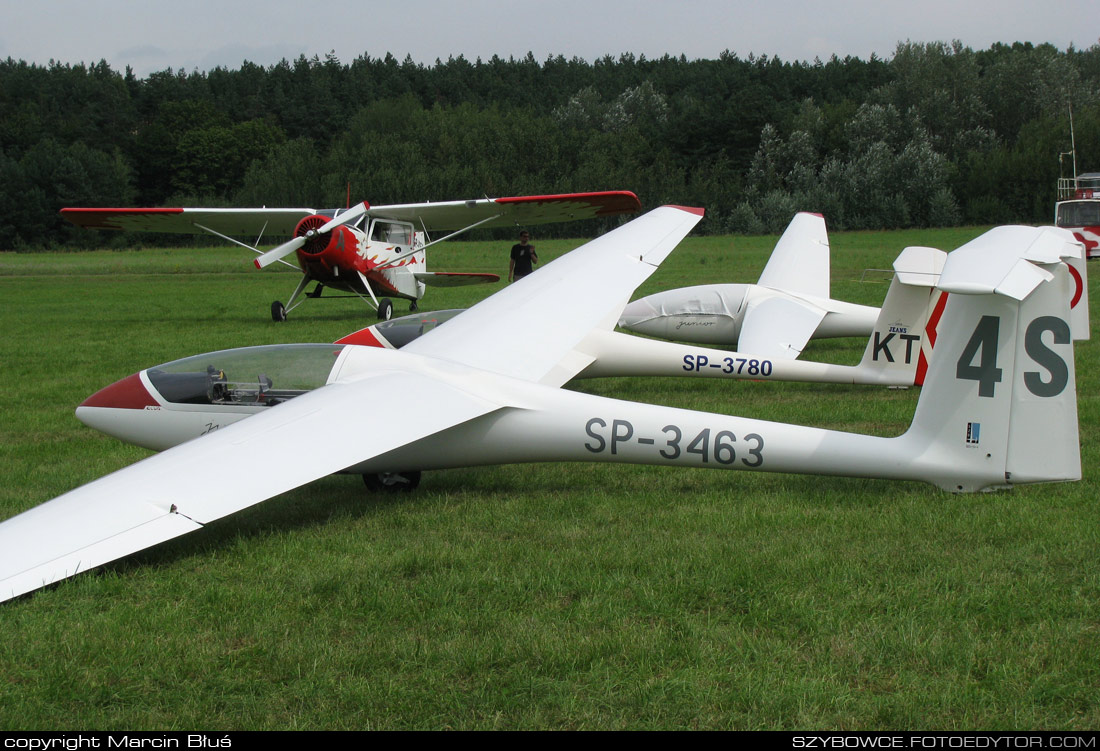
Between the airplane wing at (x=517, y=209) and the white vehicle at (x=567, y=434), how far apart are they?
1233 centimetres

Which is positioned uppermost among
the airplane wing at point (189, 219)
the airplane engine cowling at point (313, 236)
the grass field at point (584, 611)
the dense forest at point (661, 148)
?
the dense forest at point (661, 148)

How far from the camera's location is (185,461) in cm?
495

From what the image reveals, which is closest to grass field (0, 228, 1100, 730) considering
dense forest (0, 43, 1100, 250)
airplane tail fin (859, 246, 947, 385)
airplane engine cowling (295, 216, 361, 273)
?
airplane tail fin (859, 246, 947, 385)

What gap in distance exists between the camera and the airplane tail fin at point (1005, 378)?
4.88 m

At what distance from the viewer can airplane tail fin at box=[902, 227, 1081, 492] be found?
16.0ft

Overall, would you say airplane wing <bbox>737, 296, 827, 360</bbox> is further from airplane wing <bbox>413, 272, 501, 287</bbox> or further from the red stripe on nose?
airplane wing <bbox>413, 272, 501, 287</bbox>

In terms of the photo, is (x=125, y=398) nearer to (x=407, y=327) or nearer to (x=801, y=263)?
(x=407, y=327)

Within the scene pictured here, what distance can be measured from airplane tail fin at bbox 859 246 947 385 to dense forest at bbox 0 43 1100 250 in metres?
33.0

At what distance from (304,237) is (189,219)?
3.53 m

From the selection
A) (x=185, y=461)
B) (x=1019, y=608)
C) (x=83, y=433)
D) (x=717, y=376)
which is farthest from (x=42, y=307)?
(x=1019, y=608)

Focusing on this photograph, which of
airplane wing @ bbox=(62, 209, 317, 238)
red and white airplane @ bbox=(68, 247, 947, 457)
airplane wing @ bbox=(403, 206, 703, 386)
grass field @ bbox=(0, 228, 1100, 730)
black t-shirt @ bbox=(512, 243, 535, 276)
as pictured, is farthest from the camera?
airplane wing @ bbox=(62, 209, 317, 238)

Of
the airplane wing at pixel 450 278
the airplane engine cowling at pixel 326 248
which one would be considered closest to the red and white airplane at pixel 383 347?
the airplane engine cowling at pixel 326 248

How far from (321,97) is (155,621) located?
129 m

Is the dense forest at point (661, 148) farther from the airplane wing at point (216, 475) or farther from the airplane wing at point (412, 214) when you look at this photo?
the airplane wing at point (216, 475)
